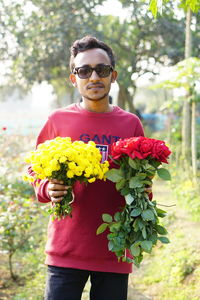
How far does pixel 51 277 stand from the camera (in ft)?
6.57

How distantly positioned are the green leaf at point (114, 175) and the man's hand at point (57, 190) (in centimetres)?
21

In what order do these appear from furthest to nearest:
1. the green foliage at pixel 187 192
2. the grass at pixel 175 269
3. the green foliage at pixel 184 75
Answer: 1. the green foliage at pixel 184 75
2. the green foliage at pixel 187 192
3. the grass at pixel 175 269

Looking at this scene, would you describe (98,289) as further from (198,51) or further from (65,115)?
(198,51)

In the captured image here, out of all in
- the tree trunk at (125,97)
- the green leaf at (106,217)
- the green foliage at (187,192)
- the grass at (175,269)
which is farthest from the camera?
the tree trunk at (125,97)

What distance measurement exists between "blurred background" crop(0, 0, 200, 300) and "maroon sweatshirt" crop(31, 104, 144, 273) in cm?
46

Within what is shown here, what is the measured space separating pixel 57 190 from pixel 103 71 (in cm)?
72

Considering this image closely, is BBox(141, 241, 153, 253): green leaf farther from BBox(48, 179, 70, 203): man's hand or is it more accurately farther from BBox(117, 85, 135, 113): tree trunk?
BBox(117, 85, 135, 113): tree trunk

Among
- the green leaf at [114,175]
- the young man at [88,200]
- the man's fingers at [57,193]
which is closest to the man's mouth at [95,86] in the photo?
the young man at [88,200]

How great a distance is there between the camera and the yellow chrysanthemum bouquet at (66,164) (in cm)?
181

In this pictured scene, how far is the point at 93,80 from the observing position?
2123 millimetres

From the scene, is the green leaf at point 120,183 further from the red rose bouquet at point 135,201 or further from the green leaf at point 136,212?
the green leaf at point 136,212

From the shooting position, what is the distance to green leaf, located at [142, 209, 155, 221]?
1.81 metres

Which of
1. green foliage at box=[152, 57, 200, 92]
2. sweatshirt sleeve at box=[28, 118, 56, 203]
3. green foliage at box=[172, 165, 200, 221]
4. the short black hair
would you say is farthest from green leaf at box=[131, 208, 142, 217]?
A: green foliage at box=[152, 57, 200, 92]

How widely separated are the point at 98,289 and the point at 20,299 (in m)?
1.98
